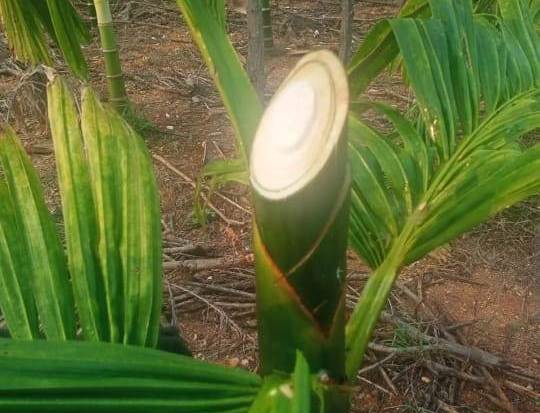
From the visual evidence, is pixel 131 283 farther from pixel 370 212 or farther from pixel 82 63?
pixel 82 63

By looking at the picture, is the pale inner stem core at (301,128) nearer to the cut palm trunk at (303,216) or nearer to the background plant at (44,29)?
the cut palm trunk at (303,216)

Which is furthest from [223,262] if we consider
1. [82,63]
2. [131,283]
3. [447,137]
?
[131,283]

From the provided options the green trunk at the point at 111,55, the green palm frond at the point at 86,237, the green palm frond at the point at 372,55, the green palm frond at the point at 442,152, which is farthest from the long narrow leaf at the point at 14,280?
the green trunk at the point at 111,55

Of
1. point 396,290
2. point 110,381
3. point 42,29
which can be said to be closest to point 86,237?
point 110,381

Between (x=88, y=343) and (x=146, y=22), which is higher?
(x=146, y=22)

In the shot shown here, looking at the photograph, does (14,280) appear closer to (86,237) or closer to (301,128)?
(86,237)

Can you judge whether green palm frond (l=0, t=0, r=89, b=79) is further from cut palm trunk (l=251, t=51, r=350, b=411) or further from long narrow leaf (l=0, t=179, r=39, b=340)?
cut palm trunk (l=251, t=51, r=350, b=411)

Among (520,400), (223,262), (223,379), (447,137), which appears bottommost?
(520,400)
